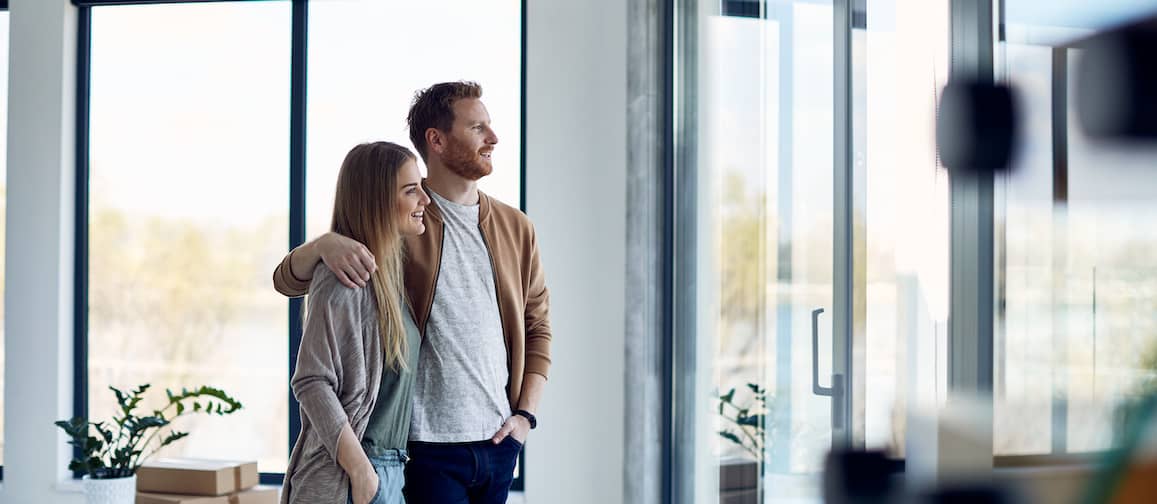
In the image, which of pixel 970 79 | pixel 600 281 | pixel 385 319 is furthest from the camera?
pixel 600 281

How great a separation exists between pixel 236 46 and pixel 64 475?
1870 millimetres

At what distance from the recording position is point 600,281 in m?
3.44

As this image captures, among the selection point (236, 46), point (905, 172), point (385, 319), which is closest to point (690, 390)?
point (385, 319)

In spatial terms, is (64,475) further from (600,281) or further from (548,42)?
(548,42)

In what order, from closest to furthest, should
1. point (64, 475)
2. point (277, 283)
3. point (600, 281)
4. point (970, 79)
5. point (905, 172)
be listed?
point (970, 79), point (905, 172), point (277, 283), point (600, 281), point (64, 475)

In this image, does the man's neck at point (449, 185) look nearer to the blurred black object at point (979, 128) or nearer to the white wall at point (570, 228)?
the white wall at point (570, 228)

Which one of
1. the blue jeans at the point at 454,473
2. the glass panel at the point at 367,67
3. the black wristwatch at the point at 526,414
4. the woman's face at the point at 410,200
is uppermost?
the glass panel at the point at 367,67

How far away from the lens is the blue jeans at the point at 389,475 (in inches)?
68.2

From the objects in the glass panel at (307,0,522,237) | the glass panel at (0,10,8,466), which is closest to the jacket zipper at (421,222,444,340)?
the glass panel at (307,0,522,237)

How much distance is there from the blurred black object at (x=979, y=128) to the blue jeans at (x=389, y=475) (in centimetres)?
170

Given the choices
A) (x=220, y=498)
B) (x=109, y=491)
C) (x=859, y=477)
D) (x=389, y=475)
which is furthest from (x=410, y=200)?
(x=109, y=491)

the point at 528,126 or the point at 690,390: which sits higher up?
the point at 528,126

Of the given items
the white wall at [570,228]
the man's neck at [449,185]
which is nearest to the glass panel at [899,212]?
the man's neck at [449,185]

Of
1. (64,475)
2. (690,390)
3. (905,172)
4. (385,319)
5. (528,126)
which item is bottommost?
(64,475)
